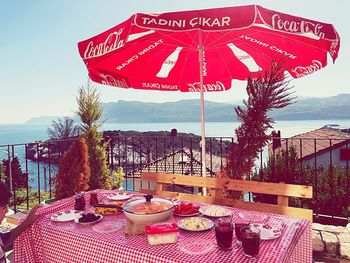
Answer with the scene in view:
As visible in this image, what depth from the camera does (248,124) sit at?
11.9ft

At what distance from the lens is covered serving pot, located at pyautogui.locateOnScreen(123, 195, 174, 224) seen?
5.09ft

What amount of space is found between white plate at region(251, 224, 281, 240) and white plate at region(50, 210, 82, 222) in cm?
116

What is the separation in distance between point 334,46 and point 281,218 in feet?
5.55

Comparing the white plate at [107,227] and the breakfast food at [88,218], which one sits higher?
the breakfast food at [88,218]

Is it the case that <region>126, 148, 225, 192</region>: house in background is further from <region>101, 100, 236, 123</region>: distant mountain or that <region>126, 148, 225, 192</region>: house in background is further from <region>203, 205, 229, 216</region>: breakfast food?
<region>101, 100, 236, 123</region>: distant mountain

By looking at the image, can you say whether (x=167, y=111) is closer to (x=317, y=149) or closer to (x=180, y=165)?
(x=317, y=149)

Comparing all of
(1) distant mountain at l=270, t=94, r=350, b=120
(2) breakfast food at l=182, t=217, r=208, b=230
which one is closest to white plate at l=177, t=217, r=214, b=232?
(2) breakfast food at l=182, t=217, r=208, b=230

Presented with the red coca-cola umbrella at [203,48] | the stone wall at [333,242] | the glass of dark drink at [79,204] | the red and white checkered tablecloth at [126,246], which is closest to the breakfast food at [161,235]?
the red and white checkered tablecloth at [126,246]

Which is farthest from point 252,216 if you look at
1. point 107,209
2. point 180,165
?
point 180,165

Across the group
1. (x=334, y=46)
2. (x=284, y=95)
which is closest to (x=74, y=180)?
(x=284, y=95)

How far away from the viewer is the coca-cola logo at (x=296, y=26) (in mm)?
2087

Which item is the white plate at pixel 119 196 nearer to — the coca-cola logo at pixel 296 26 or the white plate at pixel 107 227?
the white plate at pixel 107 227

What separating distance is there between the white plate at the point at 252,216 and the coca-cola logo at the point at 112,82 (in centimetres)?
241

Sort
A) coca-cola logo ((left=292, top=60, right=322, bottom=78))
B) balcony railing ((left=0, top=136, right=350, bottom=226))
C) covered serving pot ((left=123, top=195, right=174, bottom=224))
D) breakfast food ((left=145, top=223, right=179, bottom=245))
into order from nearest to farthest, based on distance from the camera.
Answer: breakfast food ((left=145, top=223, right=179, bottom=245))
covered serving pot ((left=123, top=195, right=174, bottom=224))
coca-cola logo ((left=292, top=60, right=322, bottom=78))
balcony railing ((left=0, top=136, right=350, bottom=226))
